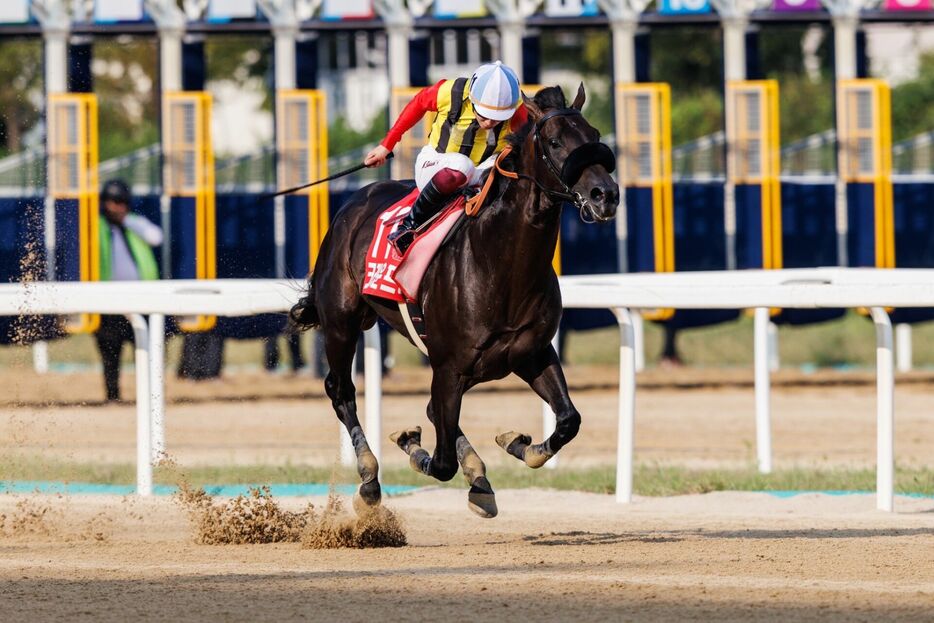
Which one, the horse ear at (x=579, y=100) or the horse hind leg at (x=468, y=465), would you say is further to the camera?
the horse hind leg at (x=468, y=465)

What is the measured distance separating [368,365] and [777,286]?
1952 millimetres

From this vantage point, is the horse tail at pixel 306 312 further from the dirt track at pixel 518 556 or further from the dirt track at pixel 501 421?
the dirt track at pixel 501 421

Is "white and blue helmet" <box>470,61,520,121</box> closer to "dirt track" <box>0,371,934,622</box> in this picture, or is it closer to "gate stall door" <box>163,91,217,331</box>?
"dirt track" <box>0,371,934,622</box>

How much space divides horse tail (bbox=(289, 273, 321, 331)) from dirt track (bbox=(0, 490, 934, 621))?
103 cm

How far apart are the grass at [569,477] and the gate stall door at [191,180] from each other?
5.17m

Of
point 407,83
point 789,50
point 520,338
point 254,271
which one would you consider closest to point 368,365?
point 520,338

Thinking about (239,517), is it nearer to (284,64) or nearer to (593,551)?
(593,551)

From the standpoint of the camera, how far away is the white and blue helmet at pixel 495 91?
21.0ft

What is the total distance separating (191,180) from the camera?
49.0ft

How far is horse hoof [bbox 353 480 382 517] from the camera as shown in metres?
6.68

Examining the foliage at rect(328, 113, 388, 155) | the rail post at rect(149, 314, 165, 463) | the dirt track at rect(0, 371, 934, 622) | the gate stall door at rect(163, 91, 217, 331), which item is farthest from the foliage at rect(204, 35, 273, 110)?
the rail post at rect(149, 314, 165, 463)

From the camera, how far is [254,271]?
14.7 m

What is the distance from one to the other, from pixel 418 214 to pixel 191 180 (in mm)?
8543

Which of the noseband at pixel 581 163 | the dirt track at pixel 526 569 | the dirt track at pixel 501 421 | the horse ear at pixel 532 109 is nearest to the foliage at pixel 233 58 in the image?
the dirt track at pixel 501 421
